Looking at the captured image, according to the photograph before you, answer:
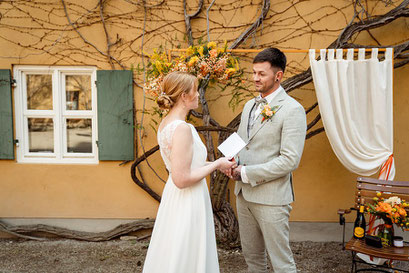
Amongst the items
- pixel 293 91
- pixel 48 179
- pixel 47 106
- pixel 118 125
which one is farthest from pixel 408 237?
pixel 47 106

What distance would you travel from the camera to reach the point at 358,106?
3576 mm

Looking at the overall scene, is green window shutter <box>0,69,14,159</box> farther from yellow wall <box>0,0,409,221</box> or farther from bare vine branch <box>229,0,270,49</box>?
bare vine branch <box>229,0,270,49</box>

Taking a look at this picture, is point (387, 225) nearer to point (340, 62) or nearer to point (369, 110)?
point (369, 110)

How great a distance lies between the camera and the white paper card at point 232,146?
7.60ft

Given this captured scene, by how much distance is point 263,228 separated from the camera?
7.81ft

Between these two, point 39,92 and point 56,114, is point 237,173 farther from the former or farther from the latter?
point 39,92

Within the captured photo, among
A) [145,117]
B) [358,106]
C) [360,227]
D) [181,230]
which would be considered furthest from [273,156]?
[145,117]

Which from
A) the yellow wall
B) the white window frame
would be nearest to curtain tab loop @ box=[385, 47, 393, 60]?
the yellow wall

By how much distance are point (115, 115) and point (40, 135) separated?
1.15m

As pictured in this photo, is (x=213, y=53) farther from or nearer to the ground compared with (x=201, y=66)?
farther from the ground

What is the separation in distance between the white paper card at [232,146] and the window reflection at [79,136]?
273 cm

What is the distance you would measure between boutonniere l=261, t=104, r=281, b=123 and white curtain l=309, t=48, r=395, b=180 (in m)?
1.41

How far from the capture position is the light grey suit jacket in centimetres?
223

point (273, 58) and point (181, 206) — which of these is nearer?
point (181, 206)
